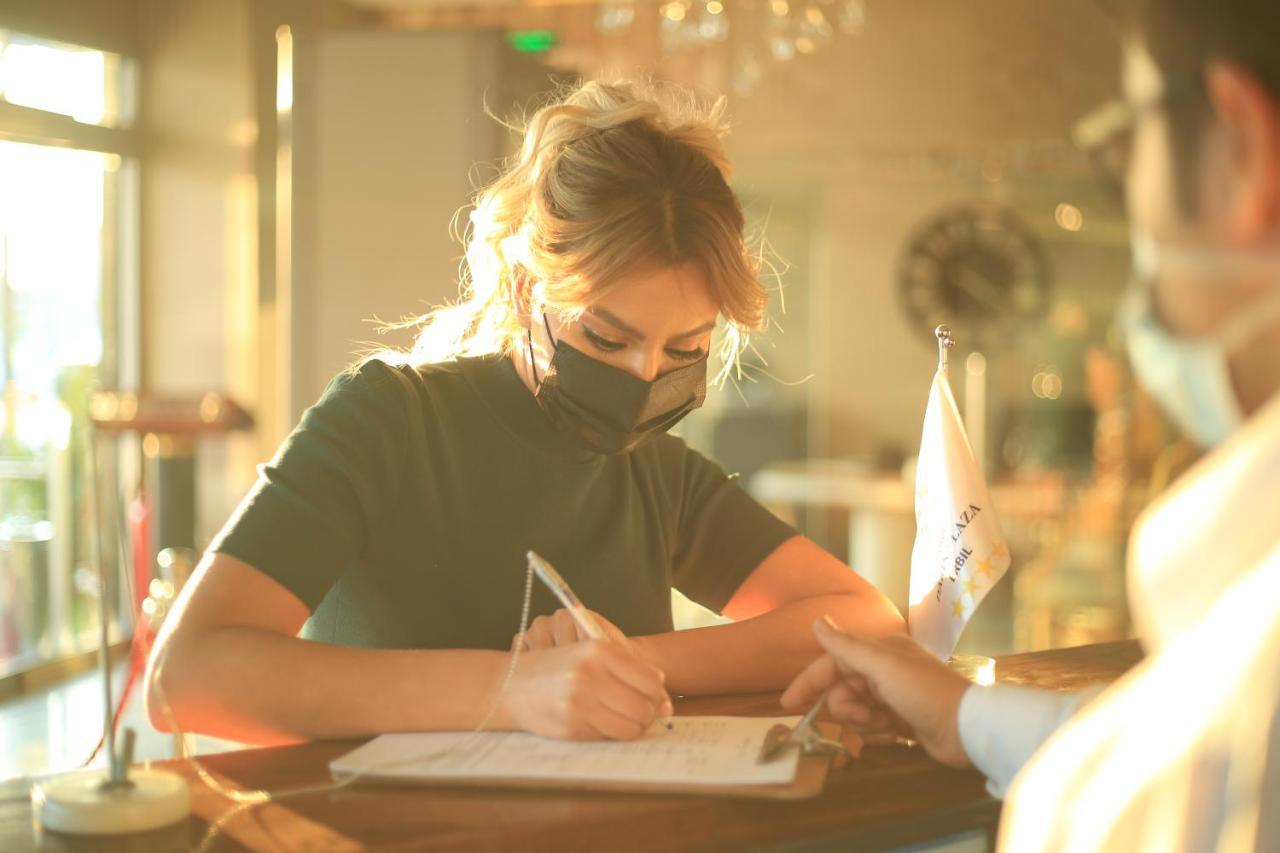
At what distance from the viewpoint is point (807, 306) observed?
352 inches

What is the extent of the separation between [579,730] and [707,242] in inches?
25.7

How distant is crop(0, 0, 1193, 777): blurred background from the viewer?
4129 millimetres

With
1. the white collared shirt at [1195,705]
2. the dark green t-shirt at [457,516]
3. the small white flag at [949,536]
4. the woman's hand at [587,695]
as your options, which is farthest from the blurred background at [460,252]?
the white collared shirt at [1195,705]

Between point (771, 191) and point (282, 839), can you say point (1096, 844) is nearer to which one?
point (282, 839)

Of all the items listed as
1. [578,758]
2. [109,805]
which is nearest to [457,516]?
[578,758]

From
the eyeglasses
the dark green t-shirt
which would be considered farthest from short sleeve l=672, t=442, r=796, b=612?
the eyeglasses

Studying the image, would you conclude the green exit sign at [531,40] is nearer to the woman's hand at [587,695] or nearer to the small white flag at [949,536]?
the small white flag at [949,536]

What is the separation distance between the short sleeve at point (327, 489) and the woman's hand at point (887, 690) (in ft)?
1.68

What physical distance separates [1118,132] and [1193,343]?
0.13 m

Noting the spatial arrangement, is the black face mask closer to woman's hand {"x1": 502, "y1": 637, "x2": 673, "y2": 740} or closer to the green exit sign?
woman's hand {"x1": 502, "y1": 637, "x2": 673, "y2": 740}

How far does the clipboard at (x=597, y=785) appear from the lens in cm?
110

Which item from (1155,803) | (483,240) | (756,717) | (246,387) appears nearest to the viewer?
(1155,803)

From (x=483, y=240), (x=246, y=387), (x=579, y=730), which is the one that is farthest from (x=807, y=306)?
(x=579, y=730)

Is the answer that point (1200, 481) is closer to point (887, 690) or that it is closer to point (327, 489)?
point (887, 690)
